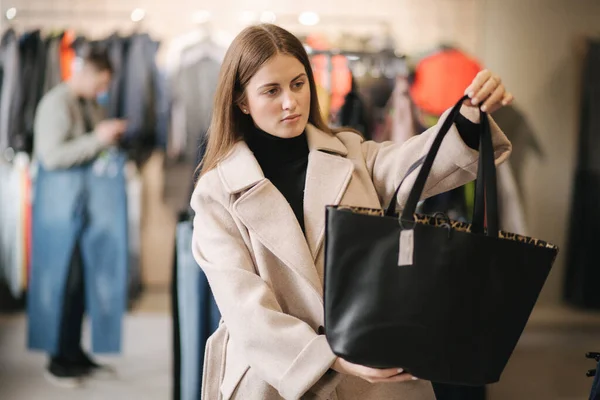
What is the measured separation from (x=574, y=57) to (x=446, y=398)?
2.43m

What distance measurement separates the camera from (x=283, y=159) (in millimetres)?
1457

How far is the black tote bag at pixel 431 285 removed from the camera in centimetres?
104

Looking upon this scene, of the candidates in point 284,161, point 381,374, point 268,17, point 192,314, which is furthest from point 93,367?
point 381,374

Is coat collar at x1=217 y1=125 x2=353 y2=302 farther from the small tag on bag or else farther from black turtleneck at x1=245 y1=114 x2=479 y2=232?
the small tag on bag

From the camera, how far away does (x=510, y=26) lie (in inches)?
154

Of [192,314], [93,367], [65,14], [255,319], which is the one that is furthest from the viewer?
[65,14]

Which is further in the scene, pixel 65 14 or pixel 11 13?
pixel 65 14

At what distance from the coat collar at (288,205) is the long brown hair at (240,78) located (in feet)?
0.23

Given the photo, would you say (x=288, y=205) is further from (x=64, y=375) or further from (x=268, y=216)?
(x=64, y=375)

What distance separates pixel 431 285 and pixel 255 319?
0.36m

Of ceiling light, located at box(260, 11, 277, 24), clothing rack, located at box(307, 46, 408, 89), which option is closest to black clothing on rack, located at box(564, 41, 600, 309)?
clothing rack, located at box(307, 46, 408, 89)

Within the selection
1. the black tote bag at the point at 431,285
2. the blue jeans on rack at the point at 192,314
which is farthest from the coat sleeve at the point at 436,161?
the blue jeans on rack at the point at 192,314

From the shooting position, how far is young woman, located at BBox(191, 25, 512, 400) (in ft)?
4.04

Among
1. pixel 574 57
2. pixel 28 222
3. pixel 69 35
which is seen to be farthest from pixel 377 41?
pixel 28 222
